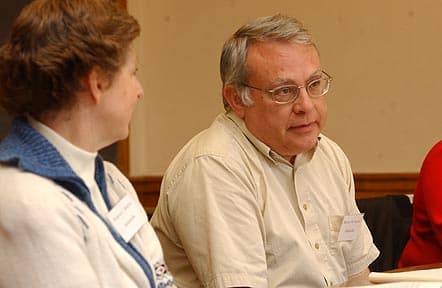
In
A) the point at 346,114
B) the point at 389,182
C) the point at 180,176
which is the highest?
the point at 180,176

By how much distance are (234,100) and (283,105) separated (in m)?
0.16

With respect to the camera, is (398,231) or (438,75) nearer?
(398,231)

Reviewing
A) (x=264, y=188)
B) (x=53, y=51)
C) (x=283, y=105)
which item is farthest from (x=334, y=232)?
(x=53, y=51)

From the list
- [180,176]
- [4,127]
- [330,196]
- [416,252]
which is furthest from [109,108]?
[4,127]

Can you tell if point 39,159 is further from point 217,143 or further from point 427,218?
point 427,218

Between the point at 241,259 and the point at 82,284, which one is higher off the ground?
the point at 82,284

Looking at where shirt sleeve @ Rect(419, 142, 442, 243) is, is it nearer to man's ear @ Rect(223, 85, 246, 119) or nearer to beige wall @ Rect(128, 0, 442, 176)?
man's ear @ Rect(223, 85, 246, 119)

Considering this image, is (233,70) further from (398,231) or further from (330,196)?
(398,231)

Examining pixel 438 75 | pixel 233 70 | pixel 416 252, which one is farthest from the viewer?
pixel 438 75

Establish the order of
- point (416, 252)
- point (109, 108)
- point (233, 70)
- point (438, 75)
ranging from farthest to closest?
point (438, 75) → point (416, 252) → point (233, 70) → point (109, 108)

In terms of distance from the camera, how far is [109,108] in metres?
1.81

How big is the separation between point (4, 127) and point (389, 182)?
1.89 metres

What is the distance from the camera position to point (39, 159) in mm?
1720

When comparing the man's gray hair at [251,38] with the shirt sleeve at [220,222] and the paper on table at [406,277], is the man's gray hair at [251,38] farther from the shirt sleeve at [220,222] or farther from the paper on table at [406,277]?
the paper on table at [406,277]
